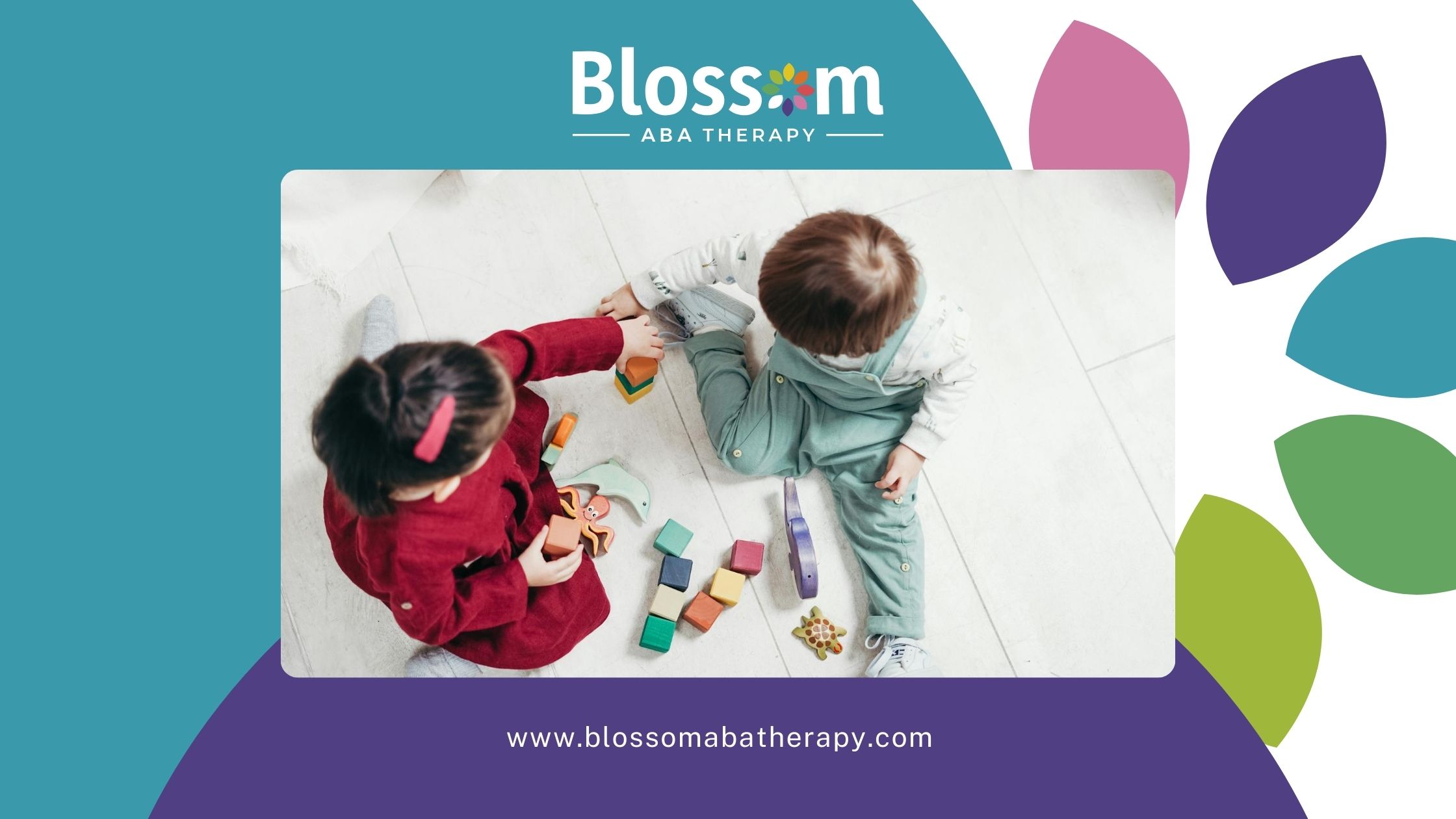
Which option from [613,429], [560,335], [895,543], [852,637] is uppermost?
[560,335]

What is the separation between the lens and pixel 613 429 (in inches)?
52.7

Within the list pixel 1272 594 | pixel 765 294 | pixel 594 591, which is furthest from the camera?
pixel 594 591

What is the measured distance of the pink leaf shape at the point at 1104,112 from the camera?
1.04 meters

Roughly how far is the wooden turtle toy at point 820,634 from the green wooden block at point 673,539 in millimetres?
204

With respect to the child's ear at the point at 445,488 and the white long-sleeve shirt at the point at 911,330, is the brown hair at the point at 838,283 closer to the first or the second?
the white long-sleeve shirt at the point at 911,330

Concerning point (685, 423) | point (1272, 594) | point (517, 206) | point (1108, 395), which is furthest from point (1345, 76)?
point (517, 206)

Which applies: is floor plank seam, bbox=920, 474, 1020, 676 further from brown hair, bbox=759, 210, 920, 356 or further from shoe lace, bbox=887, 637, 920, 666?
brown hair, bbox=759, 210, 920, 356

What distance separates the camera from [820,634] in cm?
131

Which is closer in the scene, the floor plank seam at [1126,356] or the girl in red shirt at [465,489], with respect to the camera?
the girl in red shirt at [465,489]

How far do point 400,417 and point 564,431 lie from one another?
48 cm

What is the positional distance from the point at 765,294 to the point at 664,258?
0.27 m

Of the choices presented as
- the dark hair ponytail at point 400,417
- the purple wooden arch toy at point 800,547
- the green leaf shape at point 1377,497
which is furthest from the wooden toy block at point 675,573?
the green leaf shape at point 1377,497

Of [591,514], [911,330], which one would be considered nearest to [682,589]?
[591,514]

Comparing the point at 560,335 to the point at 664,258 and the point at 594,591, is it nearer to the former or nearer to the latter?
the point at 664,258
